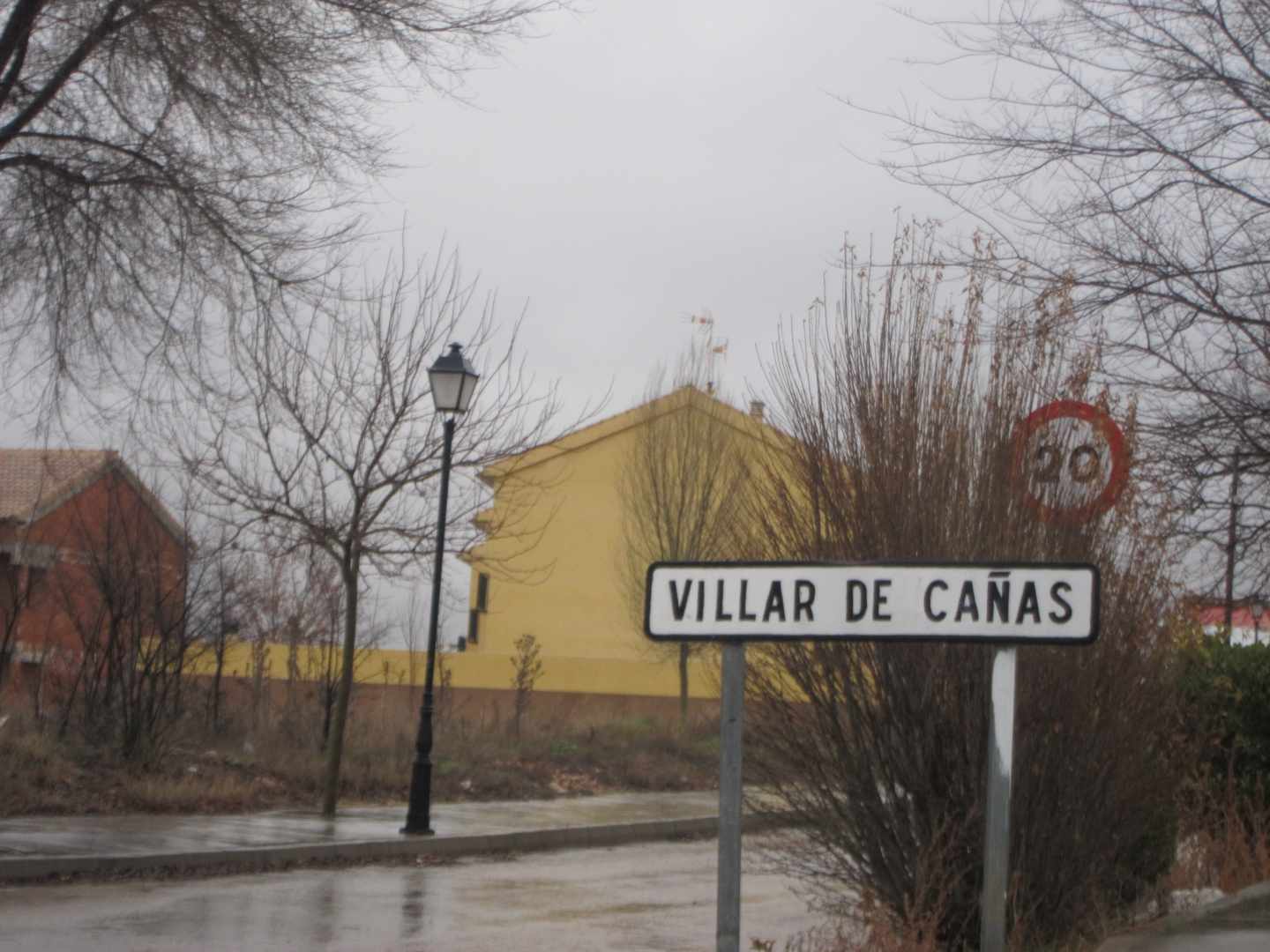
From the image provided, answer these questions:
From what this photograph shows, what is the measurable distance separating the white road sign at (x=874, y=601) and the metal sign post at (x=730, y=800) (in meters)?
0.12

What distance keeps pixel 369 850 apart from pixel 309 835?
0.62 metres

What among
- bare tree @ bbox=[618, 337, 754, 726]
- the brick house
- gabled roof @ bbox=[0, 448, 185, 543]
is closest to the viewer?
the brick house

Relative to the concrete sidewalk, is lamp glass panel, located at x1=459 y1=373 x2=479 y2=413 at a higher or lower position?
higher

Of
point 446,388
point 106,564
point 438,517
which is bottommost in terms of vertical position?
point 106,564

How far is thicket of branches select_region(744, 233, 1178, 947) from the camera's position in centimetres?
748

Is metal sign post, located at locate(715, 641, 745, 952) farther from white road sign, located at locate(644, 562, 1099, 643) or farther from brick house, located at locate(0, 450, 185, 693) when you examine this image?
brick house, located at locate(0, 450, 185, 693)

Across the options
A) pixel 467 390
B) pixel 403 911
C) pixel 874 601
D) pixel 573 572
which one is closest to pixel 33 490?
pixel 573 572

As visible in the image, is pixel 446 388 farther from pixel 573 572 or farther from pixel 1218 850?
pixel 573 572

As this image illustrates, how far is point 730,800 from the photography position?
472 centimetres

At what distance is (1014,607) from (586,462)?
132ft

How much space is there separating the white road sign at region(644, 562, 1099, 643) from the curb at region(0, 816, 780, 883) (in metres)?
3.77

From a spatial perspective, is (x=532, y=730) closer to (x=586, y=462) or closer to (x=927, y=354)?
(x=927, y=354)

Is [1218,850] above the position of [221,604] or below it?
below

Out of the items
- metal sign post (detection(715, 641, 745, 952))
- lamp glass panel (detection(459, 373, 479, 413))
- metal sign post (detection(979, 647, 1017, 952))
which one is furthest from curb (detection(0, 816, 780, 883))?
lamp glass panel (detection(459, 373, 479, 413))
